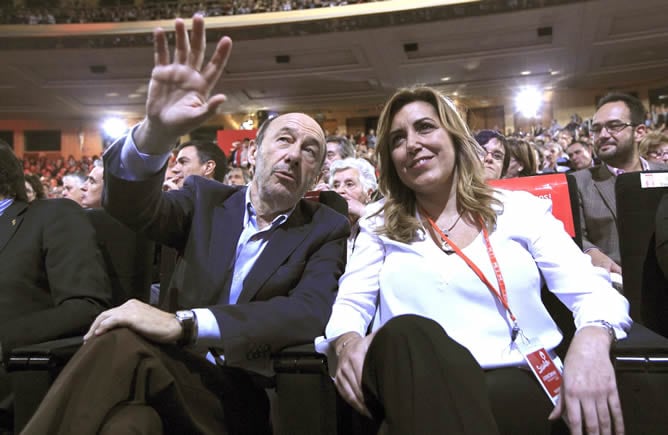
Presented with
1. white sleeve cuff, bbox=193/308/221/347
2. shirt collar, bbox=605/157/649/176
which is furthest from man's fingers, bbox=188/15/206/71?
shirt collar, bbox=605/157/649/176

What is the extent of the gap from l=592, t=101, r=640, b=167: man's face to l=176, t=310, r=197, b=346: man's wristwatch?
7.92 ft

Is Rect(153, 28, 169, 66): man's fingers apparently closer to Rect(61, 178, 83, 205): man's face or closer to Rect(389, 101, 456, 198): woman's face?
Rect(389, 101, 456, 198): woman's face

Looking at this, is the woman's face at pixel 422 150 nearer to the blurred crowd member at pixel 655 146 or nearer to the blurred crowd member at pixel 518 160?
the blurred crowd member at pixel 518 160

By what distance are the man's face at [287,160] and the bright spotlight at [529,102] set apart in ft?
39.3

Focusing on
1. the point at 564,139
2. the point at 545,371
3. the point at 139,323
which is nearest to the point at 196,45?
the point at 139,323

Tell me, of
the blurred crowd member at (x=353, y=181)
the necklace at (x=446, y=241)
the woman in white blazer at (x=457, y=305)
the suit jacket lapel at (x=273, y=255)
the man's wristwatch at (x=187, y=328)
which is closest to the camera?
the woman in white blazer at (x=457, y=305)

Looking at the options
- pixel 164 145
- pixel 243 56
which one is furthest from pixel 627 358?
pixel 243 56

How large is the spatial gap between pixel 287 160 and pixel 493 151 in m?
1.48

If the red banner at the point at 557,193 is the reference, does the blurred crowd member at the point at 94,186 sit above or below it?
above

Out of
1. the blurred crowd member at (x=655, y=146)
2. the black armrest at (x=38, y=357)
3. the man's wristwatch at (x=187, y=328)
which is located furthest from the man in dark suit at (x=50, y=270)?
the blurred crowd member at (x=655, y=146)

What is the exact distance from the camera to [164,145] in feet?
3.62

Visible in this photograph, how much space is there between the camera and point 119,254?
5.22 feet

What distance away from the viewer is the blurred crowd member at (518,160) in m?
2.77

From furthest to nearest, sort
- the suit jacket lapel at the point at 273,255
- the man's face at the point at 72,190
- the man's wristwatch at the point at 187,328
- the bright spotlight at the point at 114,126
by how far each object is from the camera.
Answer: the bright spotlight at the point at 114,126, the man's face at the point at 72,190, the suit jacket lapel at the point at 273,255, the man's wristwatch at the point at 187,328
